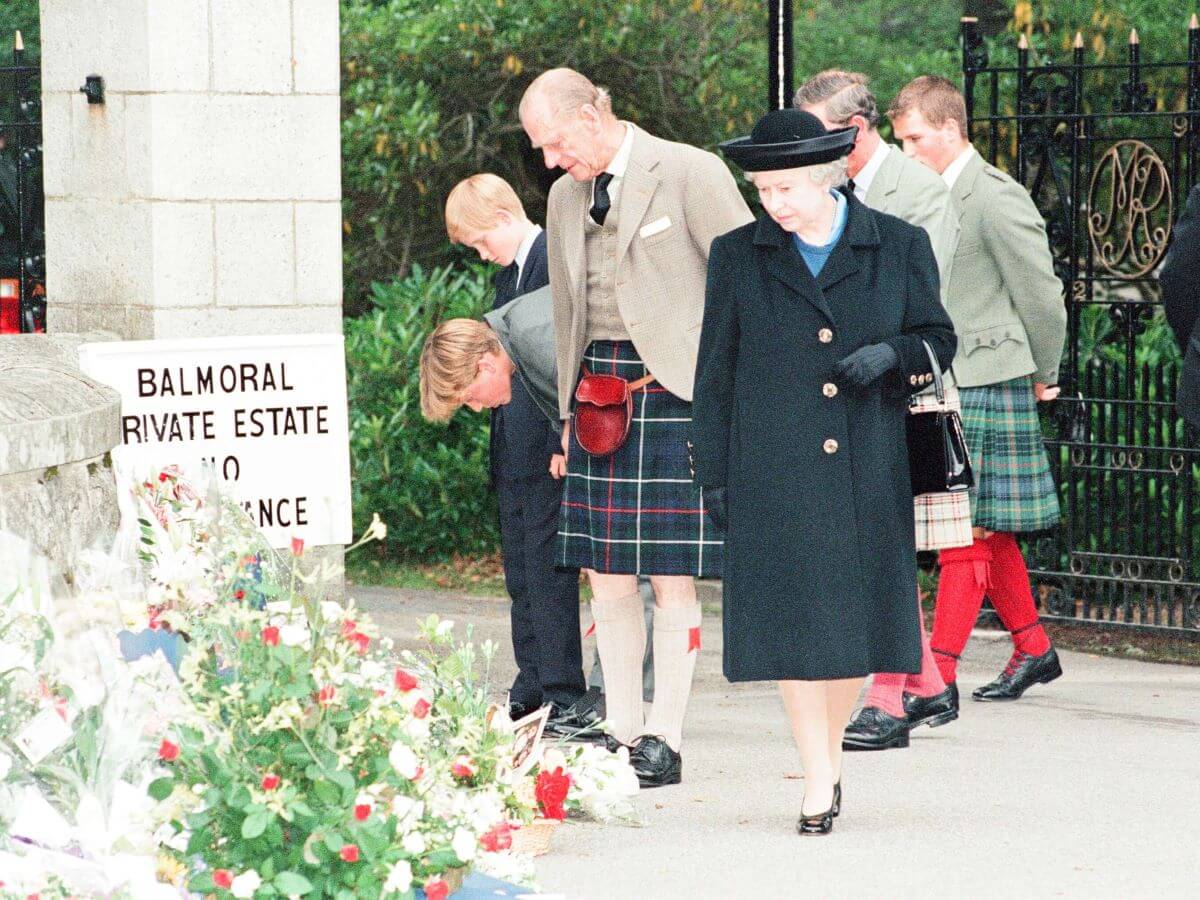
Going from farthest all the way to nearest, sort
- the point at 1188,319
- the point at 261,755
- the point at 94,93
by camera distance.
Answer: the point at 94,93
the point at 1188,319
the point at 261,755

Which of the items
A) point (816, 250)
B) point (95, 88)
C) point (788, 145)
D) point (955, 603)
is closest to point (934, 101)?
point (955, 603)

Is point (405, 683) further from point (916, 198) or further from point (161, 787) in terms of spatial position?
point (916, 198)

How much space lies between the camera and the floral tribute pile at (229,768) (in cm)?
368

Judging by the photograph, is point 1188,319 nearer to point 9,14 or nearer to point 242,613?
point 242,613

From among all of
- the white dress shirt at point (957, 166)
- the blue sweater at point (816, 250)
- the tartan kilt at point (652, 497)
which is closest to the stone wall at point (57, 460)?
the tartan kilt at point (652, 497)

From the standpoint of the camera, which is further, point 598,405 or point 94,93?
point 94,93

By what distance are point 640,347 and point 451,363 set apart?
0.83 m

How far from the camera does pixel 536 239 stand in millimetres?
6598

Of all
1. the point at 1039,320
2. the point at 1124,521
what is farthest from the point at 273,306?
the point at 1124,521

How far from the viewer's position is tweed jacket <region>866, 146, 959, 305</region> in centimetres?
616

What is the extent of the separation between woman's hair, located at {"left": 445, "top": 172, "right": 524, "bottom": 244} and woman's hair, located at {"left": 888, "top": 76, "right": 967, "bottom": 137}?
51.0 inches

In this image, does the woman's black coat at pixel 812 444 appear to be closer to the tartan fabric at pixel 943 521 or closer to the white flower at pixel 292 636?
the tartan fabric at pixel 943 521

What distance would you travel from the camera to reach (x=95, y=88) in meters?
6.38

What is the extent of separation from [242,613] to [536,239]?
286 cm
